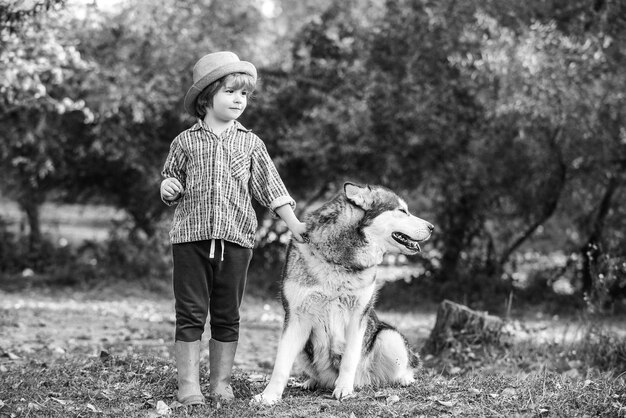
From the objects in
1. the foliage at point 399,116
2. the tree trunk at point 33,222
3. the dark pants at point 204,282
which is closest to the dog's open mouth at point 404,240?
the dark pants at point 204,282

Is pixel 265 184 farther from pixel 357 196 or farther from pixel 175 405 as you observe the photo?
pixel 175 405

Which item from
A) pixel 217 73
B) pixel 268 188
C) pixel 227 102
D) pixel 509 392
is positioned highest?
pixel 217 73

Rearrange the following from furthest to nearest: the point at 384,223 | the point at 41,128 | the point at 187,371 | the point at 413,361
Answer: the point at 41,128
the point at 413,361
the point at 384,223
the point at 187,371

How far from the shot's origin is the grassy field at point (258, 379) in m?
4.72

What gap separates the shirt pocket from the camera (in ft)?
16.0

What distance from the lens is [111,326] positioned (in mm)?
9008

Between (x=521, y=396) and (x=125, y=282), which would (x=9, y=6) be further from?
(x=125, y=282)

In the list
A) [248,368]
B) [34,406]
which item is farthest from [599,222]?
[34,406]

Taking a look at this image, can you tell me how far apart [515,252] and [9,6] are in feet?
31.2

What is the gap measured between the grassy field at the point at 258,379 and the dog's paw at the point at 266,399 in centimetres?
7

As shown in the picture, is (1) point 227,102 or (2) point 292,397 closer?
(1) point 227,102

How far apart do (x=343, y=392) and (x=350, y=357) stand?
0.23m

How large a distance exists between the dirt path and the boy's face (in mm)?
2915

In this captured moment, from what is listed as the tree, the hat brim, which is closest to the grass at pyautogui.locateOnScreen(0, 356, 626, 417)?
the hat brim
